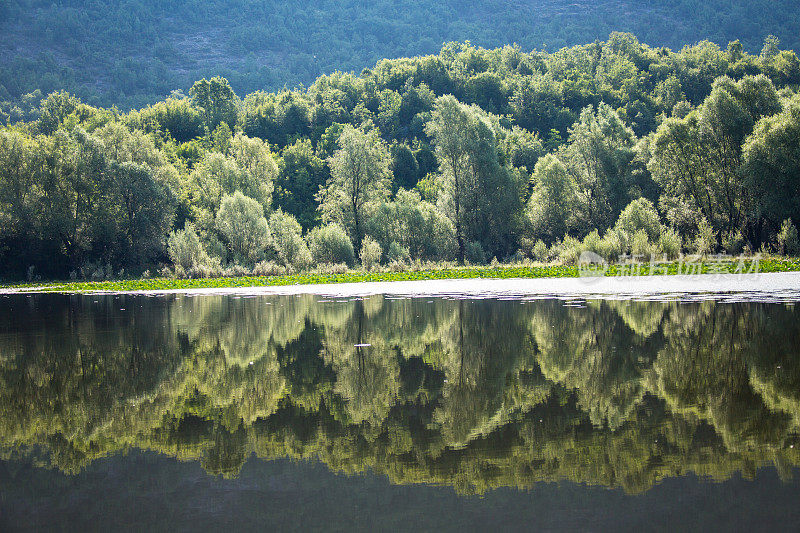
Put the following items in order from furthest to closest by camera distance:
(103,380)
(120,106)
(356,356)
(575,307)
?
(120,106), (575,307), (356,356), (103,380)

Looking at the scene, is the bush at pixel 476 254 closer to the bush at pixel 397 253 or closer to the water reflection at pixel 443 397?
the bush at pixel 397 253

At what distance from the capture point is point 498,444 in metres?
5.89

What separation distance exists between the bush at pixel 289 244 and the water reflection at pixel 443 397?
110 ft

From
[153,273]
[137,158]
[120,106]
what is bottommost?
[153,273]

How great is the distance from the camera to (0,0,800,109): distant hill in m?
146

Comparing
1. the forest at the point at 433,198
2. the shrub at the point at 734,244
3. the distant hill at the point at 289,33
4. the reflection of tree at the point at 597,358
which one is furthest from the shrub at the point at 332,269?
the distant hill at the point at 289,33

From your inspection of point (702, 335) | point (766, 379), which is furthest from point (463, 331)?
point (766, 379)

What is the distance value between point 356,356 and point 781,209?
39134 millimetres

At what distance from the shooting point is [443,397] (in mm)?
7699

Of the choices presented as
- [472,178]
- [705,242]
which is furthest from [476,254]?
[705,242]

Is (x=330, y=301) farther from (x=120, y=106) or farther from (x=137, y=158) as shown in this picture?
(x=120, y=106)

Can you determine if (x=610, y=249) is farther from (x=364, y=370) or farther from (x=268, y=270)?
(x=364, y=370)

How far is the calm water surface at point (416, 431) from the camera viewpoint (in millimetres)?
4652

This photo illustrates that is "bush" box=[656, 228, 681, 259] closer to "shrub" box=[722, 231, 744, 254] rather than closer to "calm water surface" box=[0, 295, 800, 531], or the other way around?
"shrub" box=[722, 231, 744, 254]
